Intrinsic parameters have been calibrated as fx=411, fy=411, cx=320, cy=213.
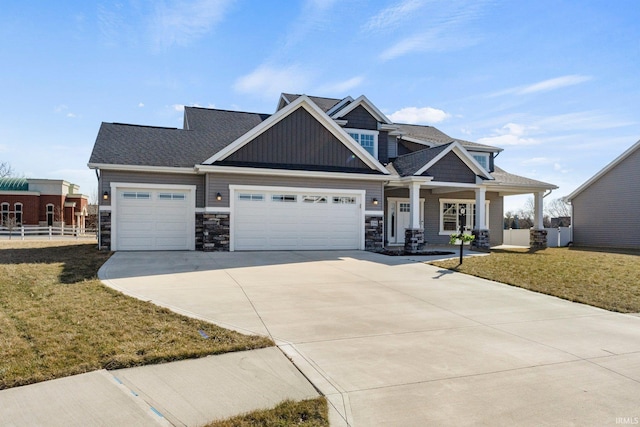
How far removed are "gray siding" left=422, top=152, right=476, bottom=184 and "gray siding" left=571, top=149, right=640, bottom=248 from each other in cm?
1091

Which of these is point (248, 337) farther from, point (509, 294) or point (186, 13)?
point (186, 13)

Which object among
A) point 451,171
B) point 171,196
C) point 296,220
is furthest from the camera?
point 451,171

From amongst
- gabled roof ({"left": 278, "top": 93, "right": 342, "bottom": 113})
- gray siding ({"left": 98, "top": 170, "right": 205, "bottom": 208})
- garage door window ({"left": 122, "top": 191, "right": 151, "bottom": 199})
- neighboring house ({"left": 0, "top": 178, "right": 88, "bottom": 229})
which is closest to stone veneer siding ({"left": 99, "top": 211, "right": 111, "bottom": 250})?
gray siding ({"left": 98, "top": 170, "right": 205, "bottom": 208})

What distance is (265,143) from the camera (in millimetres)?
15609

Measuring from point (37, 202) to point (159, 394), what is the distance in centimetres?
4278

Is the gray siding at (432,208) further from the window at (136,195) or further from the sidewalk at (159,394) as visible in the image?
the sidewalk at (159,394)

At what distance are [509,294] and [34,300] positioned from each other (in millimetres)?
9326

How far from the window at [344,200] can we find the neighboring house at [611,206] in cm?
1636

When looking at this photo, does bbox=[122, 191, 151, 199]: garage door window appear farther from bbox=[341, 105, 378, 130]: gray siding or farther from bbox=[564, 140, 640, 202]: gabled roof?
bbox=[564, 140, 640, 202]: gabled roof

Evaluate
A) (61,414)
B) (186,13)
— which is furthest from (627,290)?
(186,13)

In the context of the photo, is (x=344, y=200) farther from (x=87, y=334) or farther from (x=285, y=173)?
(x=87, y=334)

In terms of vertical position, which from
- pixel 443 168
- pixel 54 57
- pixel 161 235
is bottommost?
pixel 161 235

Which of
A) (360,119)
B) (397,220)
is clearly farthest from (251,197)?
(397,220)

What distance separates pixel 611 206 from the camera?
76.7ft
